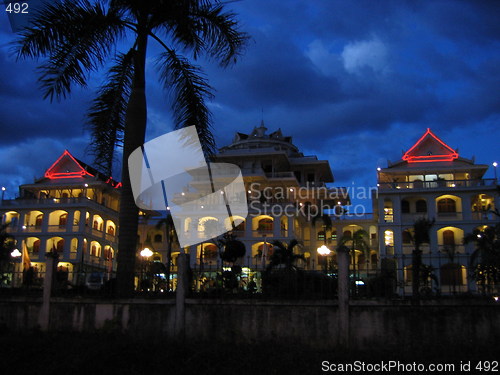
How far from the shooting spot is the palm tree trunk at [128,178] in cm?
1497

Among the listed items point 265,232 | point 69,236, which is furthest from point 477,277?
point 69,236

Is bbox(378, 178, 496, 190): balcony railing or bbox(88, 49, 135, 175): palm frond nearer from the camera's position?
bbox(88, 49, 135, 175): palm frond

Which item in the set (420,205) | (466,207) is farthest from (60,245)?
(466,207)

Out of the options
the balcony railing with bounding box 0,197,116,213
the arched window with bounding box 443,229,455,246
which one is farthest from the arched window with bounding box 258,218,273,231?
the balcony railing with bounding box 0,197,116,213

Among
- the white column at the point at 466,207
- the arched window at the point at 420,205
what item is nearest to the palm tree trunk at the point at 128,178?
the white column at the point at 466,207

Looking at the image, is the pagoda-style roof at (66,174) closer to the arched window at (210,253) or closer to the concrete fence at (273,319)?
the arched window at (210,253)

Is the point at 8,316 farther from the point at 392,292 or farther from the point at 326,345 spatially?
the point at 392,292

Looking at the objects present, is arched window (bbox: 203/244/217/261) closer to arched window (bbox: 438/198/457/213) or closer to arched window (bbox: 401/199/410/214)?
arched window (bbox: 401/199/410/214)

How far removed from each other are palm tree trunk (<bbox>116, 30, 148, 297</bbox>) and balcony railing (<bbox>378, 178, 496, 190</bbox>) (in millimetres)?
32999

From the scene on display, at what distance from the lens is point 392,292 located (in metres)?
13.9

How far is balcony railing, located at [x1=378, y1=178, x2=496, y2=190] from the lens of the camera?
4456 cm

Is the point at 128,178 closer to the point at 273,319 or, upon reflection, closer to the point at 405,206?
the point at 273,319

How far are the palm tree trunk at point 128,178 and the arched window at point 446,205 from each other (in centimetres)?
3575

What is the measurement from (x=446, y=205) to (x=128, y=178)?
36.5 meters
